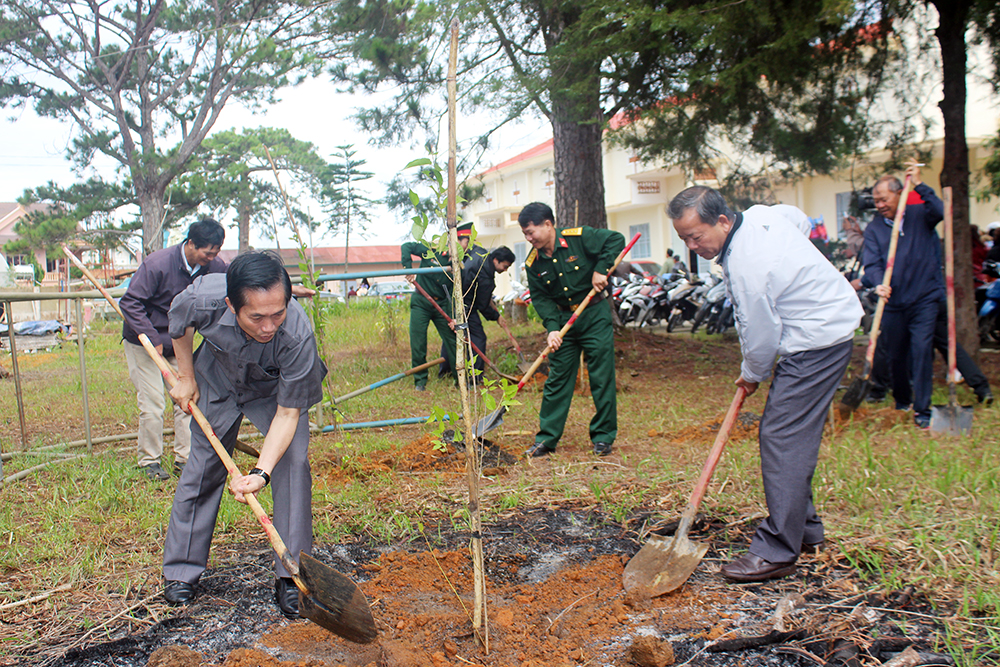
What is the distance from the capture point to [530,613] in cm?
241

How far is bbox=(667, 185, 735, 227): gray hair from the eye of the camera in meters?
2.62

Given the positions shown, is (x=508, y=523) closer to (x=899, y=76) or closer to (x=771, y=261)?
(x=771, y=261)

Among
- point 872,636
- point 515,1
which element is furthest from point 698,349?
point 872,636

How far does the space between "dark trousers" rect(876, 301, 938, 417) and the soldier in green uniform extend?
1926 mm

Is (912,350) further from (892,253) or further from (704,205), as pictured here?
(704,205)

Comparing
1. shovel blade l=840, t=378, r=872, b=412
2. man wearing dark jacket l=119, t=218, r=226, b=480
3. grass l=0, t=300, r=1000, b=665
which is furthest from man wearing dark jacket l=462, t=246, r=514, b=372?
shovel blade l=840, t=378, r=872, b=412

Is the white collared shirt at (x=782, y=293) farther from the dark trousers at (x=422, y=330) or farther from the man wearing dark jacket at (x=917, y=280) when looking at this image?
the dark trousers at (x=422, y=330)

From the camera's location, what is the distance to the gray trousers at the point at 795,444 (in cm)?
→ 256

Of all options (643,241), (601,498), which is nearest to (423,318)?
(601,498)

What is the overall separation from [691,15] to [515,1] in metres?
2.62

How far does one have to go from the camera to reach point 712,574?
269 centimetres

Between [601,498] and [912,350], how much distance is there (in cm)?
256

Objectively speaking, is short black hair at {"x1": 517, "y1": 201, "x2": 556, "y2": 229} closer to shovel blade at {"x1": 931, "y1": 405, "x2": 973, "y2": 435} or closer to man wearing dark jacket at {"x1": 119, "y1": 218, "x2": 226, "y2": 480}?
man wearing dark jacket at {"x1": 119, "y1": 218, "x2": 226, "y2": 480}

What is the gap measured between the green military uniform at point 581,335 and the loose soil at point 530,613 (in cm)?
115
